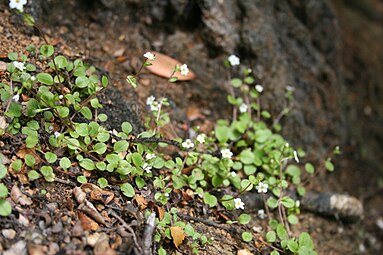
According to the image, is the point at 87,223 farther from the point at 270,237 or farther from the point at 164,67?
the point at 164,67

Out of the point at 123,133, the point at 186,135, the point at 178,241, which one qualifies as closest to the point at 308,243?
the point at 178,241

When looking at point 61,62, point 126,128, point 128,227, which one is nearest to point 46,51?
point 61,62

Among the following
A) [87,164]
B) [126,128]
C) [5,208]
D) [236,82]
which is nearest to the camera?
[5,208]

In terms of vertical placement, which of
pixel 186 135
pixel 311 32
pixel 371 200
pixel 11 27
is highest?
pixel 311 32

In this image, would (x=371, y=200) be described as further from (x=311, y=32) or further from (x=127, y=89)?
(x=127, y=89)

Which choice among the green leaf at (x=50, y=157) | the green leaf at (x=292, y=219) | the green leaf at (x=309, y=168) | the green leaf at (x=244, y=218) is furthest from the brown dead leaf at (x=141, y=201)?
the green leaf at (x=309, y=168)

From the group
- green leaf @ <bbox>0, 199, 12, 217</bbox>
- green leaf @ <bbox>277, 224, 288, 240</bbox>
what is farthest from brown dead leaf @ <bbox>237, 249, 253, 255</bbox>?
green leaf @ <bbox>0, 199, 12, 217</bbox>
